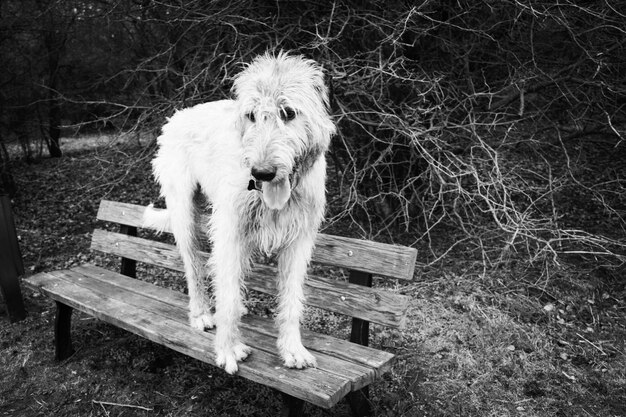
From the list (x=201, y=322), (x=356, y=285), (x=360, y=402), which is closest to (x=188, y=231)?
(x=201, y=322)

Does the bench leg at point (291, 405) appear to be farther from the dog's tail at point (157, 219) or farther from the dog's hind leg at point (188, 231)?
the dog's tail at point (157, 219)

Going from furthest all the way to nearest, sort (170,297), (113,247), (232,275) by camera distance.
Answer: (113,247), (170,297), (232,275)

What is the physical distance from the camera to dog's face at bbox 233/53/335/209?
2240 mm

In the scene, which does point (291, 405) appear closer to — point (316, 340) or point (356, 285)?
point (316, 340)

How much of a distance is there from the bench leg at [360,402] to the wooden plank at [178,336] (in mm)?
560

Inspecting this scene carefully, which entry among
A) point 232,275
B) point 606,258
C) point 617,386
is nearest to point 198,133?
point 232,275

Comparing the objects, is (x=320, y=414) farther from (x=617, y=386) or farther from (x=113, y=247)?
(x=113, y=247)

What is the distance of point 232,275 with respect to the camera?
110 inches

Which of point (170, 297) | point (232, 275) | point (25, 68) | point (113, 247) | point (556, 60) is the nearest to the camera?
point (232, 275)

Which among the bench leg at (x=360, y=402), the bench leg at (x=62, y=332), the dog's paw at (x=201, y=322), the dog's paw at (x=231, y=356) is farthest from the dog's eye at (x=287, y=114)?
the bench leg at (x=62, y=332)

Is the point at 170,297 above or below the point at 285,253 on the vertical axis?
below

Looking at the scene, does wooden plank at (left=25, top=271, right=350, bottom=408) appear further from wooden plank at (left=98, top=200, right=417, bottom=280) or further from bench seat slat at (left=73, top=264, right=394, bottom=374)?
wooden plank at (left=98, top=200, right=417, bottom=280)

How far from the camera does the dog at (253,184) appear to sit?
234 centimetres

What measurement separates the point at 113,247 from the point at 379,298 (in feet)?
9.14
